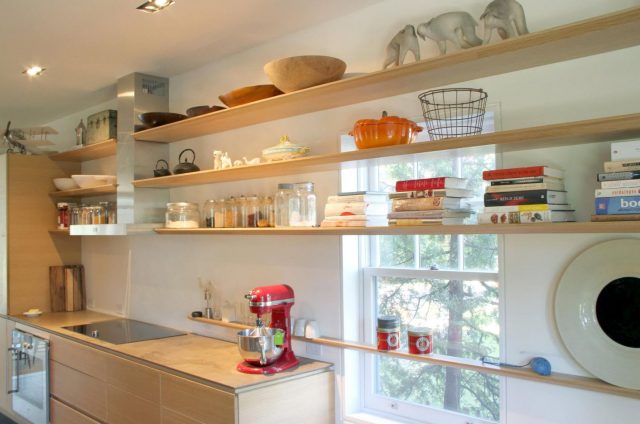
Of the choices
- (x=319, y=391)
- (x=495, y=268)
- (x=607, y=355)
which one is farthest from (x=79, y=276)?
(x=607, y=355)

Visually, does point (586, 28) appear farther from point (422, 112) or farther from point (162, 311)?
point (162, 311)

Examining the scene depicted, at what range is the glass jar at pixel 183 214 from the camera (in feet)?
11.1

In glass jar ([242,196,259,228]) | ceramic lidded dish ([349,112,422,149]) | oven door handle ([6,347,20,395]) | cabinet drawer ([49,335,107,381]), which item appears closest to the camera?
ceramic lidded dish ([349,112,422,149])

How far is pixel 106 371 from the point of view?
3170 millimetres

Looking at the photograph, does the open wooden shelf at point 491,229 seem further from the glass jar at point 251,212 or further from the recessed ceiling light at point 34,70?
the recessed ceiling light at point 34,70

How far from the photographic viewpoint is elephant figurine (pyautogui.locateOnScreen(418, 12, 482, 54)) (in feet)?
6.70

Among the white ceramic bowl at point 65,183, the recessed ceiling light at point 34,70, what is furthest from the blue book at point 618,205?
the white ceramic bowl at point 65,183

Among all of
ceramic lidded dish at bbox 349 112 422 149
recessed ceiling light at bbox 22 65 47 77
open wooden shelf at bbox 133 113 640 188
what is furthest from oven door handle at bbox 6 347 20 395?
ceramic lidded dish at bbox 349 112 422 149

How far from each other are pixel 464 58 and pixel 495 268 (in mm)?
907

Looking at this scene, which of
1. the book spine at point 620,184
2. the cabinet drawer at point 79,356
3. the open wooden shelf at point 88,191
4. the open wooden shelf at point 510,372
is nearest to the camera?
the book spine at point 620,184

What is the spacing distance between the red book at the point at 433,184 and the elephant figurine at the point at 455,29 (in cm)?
51

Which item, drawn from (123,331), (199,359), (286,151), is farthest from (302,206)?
(123,331)

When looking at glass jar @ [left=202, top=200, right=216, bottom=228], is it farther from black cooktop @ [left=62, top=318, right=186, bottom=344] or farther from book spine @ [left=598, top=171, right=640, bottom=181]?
book spine @ [left=598, top=171, right=640, bottom=181]

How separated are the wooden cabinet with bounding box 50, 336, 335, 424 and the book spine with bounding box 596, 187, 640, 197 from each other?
154cm
